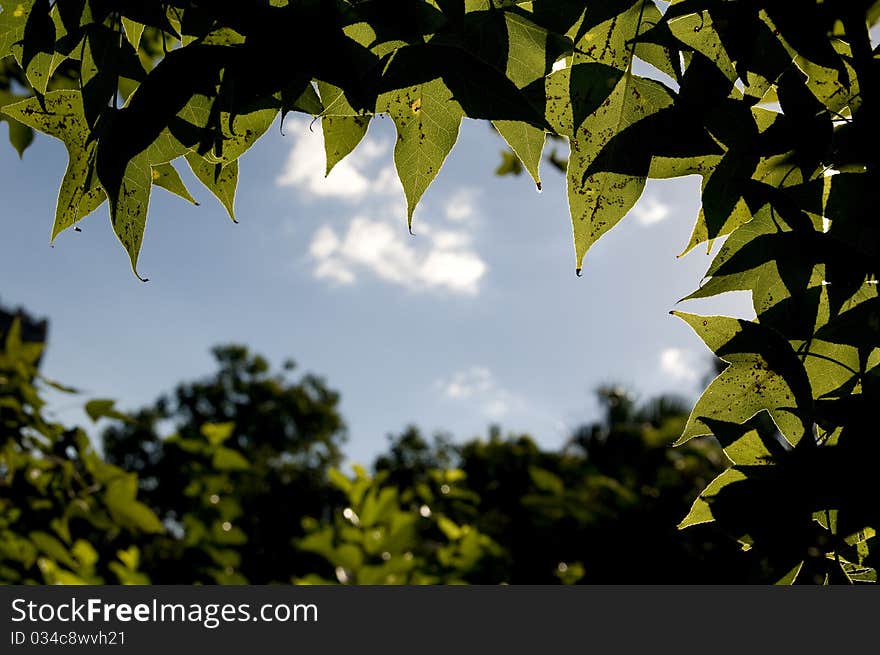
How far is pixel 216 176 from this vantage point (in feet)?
2.85

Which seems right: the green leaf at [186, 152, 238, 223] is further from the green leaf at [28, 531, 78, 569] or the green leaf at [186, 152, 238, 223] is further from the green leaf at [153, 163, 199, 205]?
the green leaf at [28, 531, 78, 569]

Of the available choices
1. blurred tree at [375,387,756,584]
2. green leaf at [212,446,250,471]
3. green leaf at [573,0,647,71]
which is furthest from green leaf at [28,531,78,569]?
green leaf at [573,0,647,71]

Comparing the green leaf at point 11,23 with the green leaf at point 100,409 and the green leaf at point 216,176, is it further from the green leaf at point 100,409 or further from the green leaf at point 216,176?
the green leaf at point 100,409

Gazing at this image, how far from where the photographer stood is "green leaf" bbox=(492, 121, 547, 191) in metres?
0.74

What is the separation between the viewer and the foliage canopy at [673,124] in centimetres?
72

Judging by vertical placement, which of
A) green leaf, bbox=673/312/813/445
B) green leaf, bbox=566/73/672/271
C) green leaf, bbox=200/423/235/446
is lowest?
green leaf, bbox=673/312/813/445

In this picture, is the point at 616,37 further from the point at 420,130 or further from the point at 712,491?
the point at 712,491

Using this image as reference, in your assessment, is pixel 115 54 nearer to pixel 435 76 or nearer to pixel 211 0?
pixel 211 0

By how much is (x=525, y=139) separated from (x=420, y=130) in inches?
5.1

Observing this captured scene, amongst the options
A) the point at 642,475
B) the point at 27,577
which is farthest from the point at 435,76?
the point at 642,475

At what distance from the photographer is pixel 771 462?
82 cm

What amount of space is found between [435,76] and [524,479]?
654cm

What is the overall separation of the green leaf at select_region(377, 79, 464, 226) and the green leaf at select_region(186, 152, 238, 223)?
230mm

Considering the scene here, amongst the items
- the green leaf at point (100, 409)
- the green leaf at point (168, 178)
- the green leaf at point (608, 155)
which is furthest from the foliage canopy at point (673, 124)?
the green leaf at point (100, 409)
